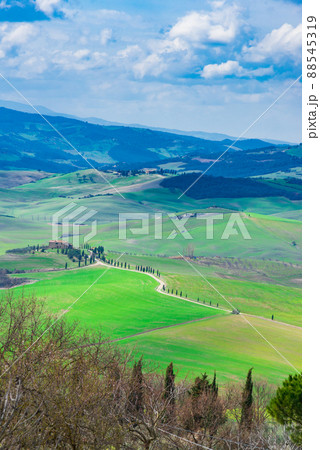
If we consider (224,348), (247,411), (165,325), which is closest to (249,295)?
(165,325)

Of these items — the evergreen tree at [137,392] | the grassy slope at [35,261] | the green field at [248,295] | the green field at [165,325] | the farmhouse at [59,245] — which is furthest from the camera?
the farmhouse at [59,245]

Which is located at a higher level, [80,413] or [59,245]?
[59,245]

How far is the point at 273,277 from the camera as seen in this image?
122062 mm

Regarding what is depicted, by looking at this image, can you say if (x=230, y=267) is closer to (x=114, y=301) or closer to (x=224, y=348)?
(x=114, y=301)

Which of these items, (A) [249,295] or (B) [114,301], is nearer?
(B) [114,301]

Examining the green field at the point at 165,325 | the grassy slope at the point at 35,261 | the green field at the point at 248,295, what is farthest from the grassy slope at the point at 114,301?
the green field at the point at 248,295

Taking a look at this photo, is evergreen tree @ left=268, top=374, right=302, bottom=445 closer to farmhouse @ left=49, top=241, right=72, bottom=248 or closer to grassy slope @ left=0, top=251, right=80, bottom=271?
grassy slope @ left=0, top=251, right=80, bottom=271

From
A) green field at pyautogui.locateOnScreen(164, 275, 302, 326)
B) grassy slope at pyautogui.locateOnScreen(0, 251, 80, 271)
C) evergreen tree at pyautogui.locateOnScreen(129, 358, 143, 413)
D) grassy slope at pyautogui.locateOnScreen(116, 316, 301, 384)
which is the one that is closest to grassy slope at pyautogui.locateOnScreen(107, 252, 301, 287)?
green field at pyautogui.locateOnScreen(164, 275, 302, 326)

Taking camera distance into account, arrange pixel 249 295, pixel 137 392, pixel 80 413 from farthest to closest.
→ 1. pixel 249 295
2. pixel 137 392
3. pixel 80 413

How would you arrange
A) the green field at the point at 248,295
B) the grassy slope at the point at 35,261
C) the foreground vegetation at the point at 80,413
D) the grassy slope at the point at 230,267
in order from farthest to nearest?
the grassy slope at the point at 230,267
the grassy slope at the point at 35,261
the green field at the point at 248,295
the foreground vegetation at the point at 80,413

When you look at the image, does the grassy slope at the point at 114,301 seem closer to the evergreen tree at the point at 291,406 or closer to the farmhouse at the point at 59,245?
the farmhouse at the point at 59,245

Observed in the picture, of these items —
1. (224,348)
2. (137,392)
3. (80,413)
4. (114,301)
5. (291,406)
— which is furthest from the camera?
(114,301)
